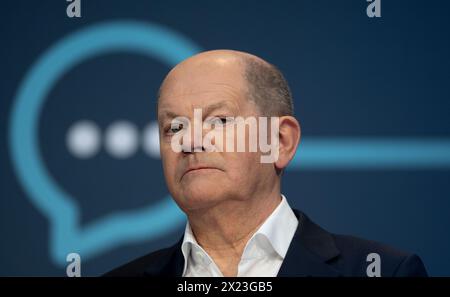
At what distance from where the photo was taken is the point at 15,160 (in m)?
2.85

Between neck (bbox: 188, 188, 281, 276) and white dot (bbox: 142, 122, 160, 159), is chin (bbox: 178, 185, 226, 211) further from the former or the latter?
white dot (bbox: 142, 122, 160, 159)

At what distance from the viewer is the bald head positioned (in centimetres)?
225

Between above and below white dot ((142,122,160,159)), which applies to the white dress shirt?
below

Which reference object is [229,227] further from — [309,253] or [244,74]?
[244,74]

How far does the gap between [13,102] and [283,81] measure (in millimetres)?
1100

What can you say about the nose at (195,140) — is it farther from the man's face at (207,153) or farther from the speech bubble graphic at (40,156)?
the speech bubble graphic at (40,156)

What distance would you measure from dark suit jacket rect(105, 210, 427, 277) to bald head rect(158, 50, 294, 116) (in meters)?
0.36

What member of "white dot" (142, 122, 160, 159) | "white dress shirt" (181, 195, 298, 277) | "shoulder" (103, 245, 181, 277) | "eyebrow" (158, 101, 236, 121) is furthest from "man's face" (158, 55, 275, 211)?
"white dot" (142, 122, 160, 159)

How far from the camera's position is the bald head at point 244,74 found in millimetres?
2246

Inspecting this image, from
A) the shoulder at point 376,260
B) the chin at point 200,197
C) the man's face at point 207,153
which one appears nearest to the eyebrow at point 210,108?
the man's face at point 207,153

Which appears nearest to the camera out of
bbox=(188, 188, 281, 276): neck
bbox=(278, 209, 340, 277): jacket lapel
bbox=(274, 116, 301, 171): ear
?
bbox=(278, 209, 340, 277): jacket lapel

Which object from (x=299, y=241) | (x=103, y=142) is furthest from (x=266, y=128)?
(x=103, y=142)

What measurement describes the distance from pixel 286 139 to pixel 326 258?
40 centimetres
